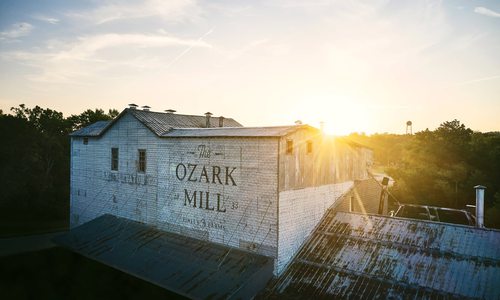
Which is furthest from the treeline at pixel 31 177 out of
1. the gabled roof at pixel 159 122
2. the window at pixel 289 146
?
the window at pixel 289 146

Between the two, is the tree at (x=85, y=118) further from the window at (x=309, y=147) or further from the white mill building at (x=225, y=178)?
the window at (x=309, y=147)

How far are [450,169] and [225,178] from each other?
33871 millimetres

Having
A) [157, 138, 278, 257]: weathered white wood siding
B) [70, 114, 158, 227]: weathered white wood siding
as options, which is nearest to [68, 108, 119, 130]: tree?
[70, 114, 158, 227]: weathered white wood siding

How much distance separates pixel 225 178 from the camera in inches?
648

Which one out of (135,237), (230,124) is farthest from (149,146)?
(230,124)

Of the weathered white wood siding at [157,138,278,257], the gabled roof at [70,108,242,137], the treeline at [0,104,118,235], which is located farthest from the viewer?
the treeline at [0,104,118,235]

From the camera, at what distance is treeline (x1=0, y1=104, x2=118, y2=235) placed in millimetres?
34375

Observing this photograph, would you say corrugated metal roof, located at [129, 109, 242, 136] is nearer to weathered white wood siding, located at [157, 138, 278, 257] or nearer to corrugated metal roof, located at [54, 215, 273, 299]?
weathered white wood siding, located at [157, 138, 278, 257]

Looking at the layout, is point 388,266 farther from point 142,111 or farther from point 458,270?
point 142,111

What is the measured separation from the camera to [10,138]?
38.4 meters

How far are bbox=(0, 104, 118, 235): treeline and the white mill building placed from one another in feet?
47.2

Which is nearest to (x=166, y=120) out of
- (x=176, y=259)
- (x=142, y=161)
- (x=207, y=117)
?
(x=142, y=161)

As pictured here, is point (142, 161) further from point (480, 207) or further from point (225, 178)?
point (480, 207)

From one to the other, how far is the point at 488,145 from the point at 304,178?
33869mm
